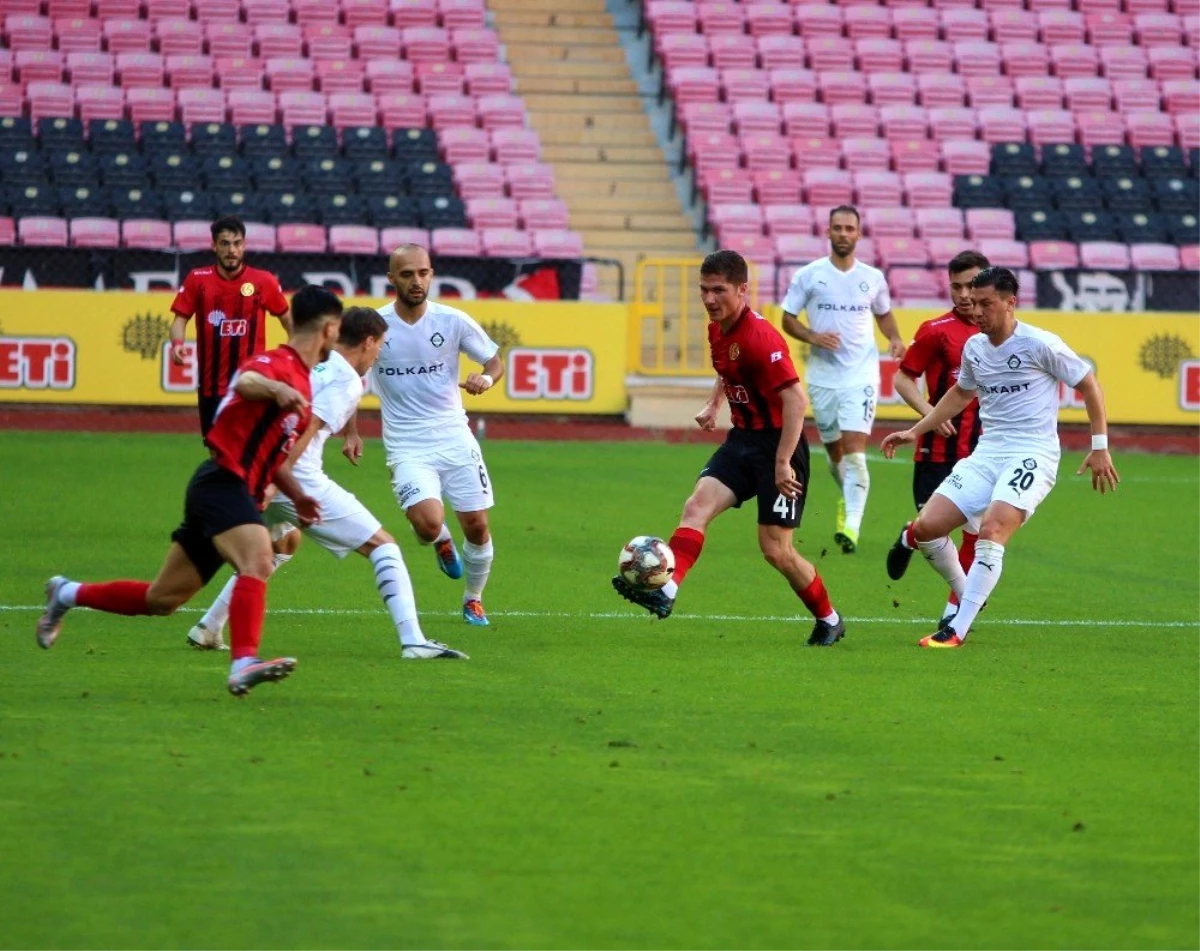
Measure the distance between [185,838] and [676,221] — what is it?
23.3m

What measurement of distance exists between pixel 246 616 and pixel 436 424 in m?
3.02

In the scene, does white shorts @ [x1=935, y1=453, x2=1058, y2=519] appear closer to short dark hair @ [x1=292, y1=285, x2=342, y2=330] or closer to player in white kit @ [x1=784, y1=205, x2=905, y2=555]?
short dark hair @ [x1=292, y1=285, x2=342, y2=330]

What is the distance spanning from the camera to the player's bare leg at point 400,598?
29.5ft

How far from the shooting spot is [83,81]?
28.3 m

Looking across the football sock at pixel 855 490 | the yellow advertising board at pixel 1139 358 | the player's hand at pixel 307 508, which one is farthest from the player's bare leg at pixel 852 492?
the yellow advertising board at pixel 1139 358

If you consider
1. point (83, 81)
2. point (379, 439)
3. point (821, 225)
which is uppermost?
point (83, 81)

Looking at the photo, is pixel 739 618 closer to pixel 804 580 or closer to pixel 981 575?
pixel 804 580

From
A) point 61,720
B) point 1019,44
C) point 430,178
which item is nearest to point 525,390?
point 430,178

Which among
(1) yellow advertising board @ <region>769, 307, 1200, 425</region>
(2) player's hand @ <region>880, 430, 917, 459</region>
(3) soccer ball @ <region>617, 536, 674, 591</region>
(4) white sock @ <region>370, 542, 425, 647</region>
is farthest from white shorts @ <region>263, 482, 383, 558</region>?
(1) yellow advertising board @ <region>769, 307, 1200, 425</region>

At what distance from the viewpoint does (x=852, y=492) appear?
14.7 metres

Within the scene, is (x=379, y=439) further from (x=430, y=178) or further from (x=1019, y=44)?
(x=1019, y=44)

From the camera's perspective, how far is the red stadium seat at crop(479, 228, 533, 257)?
25.8 meters

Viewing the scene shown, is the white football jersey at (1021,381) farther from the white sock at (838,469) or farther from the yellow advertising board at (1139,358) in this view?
the yellow advertising board at (1139,358)

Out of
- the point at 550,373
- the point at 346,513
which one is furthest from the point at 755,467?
the point at 550,373
